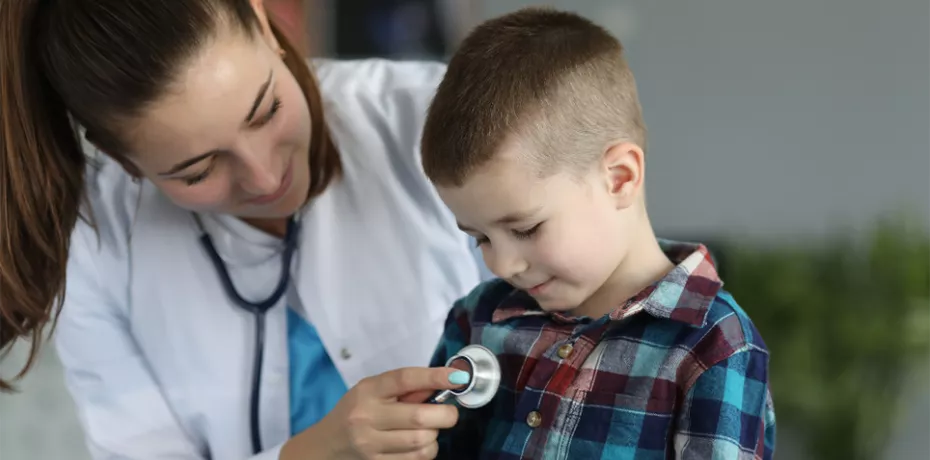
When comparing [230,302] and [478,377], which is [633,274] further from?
[230,302]

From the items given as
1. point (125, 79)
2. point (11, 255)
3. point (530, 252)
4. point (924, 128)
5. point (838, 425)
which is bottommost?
point (838, 425)

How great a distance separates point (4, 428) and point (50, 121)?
1.44 meters

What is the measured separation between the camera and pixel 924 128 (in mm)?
1830

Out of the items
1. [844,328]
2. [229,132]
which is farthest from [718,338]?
[844,328]

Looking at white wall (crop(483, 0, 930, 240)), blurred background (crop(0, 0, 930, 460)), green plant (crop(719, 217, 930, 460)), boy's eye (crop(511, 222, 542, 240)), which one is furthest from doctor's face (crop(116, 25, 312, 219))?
white wall (crop(483, 0, 930, 240))

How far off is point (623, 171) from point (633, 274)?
11cm

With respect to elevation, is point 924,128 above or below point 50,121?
below

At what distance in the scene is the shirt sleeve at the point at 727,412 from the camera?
74cm

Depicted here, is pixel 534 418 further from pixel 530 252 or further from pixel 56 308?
pixel 56 308

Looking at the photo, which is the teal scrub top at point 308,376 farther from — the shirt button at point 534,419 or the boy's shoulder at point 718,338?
the boy's shoulder at point 718,338

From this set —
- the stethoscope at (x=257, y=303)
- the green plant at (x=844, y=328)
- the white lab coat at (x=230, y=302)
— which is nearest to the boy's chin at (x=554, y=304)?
the white lab coat at (x=230, y=302)

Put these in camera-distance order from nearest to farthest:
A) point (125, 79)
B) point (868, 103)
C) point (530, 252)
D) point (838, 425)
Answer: point (530, 252) < point (125, 79) < point (838, 425) < point (868, 103)

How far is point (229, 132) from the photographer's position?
0.96 metres

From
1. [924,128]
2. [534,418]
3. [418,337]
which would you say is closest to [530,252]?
[534,418]
